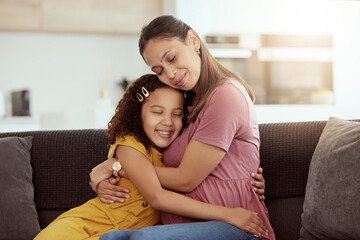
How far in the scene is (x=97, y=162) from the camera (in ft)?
5.77

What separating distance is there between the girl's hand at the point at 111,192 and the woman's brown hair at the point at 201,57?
33 centimetres

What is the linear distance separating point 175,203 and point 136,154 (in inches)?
8.3

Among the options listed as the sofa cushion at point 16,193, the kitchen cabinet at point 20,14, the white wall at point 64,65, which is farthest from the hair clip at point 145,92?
the kitchen cabinet at point 20,14

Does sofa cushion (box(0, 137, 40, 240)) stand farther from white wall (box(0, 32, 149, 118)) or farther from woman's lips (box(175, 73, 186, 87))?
white wall (box(0, 32, 149, 118))

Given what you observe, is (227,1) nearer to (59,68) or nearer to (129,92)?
(59,68)

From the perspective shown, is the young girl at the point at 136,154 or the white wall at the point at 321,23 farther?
the white wall at the point at 321,23

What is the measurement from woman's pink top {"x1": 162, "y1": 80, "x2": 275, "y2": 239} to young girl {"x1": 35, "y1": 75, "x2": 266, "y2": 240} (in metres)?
0.09

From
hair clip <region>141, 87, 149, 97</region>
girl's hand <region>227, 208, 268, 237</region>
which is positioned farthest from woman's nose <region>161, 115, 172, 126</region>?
girl's hand <region>227, 208, 268, 237</region>

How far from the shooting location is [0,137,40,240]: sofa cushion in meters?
1.60

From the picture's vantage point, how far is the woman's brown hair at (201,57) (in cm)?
140

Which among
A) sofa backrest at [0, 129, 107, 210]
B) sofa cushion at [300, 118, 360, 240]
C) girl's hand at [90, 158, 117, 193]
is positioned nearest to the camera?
sofa cushion at [300, 118, 360, 240]

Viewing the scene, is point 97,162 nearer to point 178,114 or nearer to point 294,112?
point 178,114

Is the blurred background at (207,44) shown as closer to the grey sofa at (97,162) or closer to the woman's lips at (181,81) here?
the grey sofa at (97,162)

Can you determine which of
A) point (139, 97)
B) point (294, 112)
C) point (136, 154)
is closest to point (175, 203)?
point (136, 154)
